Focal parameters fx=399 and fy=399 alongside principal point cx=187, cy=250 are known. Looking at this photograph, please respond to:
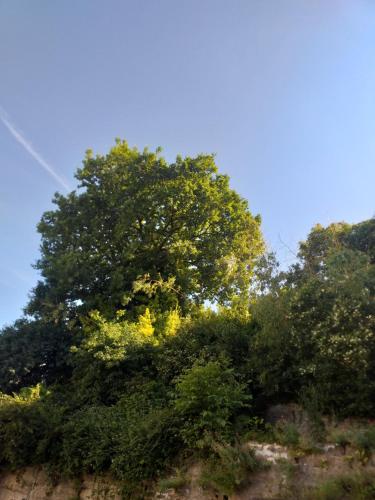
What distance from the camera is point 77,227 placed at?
20281 millimetres

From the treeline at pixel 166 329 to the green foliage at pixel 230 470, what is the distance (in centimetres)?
29

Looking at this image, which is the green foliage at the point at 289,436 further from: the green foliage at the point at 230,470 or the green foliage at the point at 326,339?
the green foliage at the point at 326,339

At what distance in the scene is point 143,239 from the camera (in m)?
20.3

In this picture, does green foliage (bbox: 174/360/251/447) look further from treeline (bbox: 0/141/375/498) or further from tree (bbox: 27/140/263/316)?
tree (bbox: 27/140/263/316)

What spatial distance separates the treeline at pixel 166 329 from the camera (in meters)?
8.40

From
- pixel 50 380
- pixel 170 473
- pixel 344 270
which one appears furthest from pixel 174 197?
pixel 170 473

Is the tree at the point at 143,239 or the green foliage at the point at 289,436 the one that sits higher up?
the tree at the point at 143,239

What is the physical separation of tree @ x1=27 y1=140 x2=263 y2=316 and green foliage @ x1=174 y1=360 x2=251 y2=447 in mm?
9240

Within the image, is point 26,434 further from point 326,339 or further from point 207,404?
point 326,339

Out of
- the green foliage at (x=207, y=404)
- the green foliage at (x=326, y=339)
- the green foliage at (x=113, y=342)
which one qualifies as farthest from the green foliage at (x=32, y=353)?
the green foliage at (x=326, y=339)

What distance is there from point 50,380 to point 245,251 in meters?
11.7

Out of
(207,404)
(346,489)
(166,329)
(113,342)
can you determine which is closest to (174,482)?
(207,404)

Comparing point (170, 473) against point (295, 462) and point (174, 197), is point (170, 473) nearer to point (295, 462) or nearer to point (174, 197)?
point (295, 462)

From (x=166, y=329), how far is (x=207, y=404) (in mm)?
7471
